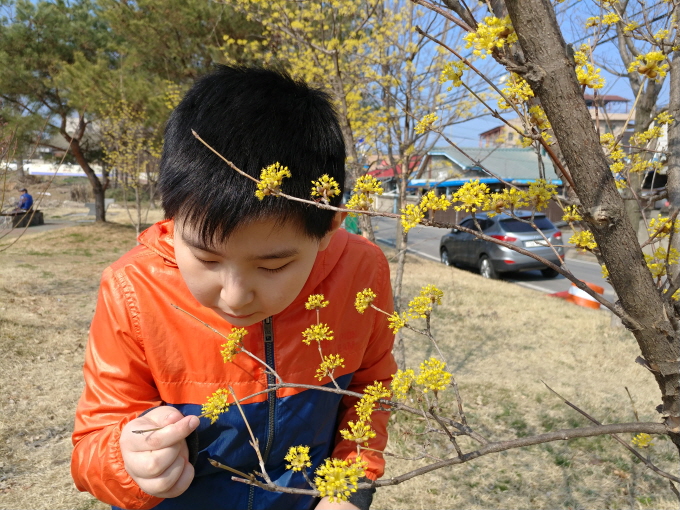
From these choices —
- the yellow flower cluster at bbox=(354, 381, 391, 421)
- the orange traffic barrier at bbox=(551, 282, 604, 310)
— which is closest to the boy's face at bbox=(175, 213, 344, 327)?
the yellow flower cluster at bbox=(354, 381, 391, 421)

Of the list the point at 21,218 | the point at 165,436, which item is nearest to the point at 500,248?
the point at 21,218

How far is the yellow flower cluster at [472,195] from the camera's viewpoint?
82cm

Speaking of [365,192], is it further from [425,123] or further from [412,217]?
[425,123]

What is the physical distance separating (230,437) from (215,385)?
0.49 ft

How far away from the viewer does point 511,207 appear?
0.99 meters

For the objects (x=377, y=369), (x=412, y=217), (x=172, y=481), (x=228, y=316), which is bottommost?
(x=172, y=481)

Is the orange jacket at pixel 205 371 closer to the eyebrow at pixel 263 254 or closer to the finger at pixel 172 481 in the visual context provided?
the finger at pixel 172 481

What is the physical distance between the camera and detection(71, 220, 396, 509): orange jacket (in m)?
1.21

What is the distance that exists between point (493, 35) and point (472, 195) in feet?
0.83

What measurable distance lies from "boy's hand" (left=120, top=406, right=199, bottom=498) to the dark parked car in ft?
28.1

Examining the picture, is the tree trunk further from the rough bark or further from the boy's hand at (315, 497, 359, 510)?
the rough bark

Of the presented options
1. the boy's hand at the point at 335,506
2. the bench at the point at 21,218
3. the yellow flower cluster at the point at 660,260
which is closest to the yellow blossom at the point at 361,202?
the yellow flower cluster at the point at 660,260

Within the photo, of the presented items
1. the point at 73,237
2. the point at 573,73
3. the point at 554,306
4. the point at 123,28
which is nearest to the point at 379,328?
the point at 573,73

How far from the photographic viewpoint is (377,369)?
155 cm
